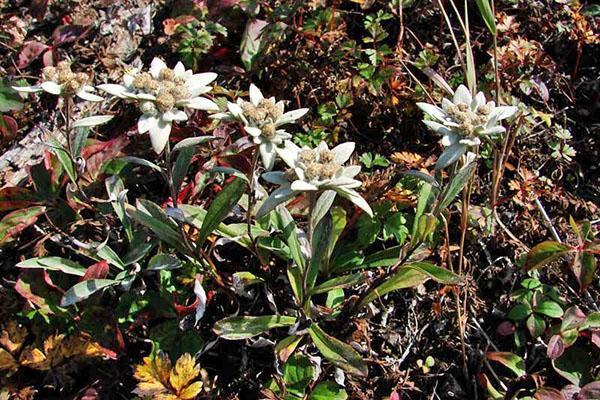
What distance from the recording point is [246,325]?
245 centimetres

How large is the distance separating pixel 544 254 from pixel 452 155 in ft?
2.65

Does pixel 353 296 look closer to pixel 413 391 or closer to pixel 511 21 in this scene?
pixel 413 391

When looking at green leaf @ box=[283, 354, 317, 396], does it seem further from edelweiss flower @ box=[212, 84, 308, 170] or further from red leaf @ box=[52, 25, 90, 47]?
red leaf @ box=[52, 25, 90, 47]

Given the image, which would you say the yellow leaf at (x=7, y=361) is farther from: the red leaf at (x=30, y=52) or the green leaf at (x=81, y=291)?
the red leaf at (x=30, y=52)

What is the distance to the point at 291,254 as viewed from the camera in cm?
246

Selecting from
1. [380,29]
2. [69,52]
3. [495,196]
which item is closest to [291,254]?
[495,196]

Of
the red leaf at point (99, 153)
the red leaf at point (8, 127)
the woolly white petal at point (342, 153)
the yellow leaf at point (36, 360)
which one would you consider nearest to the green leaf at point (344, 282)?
the woolly white petal at point (342, 153)

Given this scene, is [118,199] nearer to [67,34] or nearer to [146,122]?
[146,122]

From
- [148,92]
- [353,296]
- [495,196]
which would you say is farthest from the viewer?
[495,196]

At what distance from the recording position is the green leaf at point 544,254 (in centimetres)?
258

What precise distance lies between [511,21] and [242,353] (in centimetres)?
238

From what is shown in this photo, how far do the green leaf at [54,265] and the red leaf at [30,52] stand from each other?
141 cm

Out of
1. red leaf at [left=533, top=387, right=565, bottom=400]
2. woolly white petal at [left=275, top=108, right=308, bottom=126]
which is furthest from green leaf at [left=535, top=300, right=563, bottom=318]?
woolly white petal at [left=275, top=108, right=308, bottom=126]

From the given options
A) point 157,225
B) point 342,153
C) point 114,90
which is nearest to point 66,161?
point 157,225
